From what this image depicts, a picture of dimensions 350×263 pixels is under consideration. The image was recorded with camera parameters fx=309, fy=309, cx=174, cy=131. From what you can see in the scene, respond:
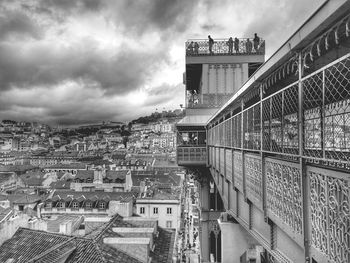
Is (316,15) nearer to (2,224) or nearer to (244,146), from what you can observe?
(244,146)

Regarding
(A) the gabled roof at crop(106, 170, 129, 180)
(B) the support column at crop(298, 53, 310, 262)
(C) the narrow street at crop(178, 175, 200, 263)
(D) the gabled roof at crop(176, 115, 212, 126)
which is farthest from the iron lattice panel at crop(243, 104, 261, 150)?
(A) the gabled roof at crop(106, 170, 129, 180)

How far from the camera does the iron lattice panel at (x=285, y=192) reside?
326cm

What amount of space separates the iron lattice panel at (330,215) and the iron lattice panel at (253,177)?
170 centimetres

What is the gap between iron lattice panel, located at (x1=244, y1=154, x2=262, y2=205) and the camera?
4707 mm

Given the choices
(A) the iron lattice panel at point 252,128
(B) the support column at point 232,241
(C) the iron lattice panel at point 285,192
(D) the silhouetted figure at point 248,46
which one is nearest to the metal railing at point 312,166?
(C) the iron lattice panel at point 285,192

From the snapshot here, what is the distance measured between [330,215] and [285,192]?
93 centimetres

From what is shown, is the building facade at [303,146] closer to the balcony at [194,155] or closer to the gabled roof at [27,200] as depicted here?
the balcony at [194,155]

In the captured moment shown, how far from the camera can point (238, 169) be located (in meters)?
6.41

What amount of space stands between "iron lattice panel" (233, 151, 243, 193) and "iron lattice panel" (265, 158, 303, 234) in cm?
170

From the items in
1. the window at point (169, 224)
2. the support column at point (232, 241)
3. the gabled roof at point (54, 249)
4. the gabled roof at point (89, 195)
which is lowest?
the window at point (169, 224)

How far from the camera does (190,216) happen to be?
49.4 metres

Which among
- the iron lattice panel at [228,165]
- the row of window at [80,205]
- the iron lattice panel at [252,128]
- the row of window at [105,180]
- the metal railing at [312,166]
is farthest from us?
the row of window at [105,180]

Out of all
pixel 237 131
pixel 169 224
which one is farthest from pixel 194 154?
pixel 169 224

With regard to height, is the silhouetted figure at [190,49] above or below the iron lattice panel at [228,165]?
above
